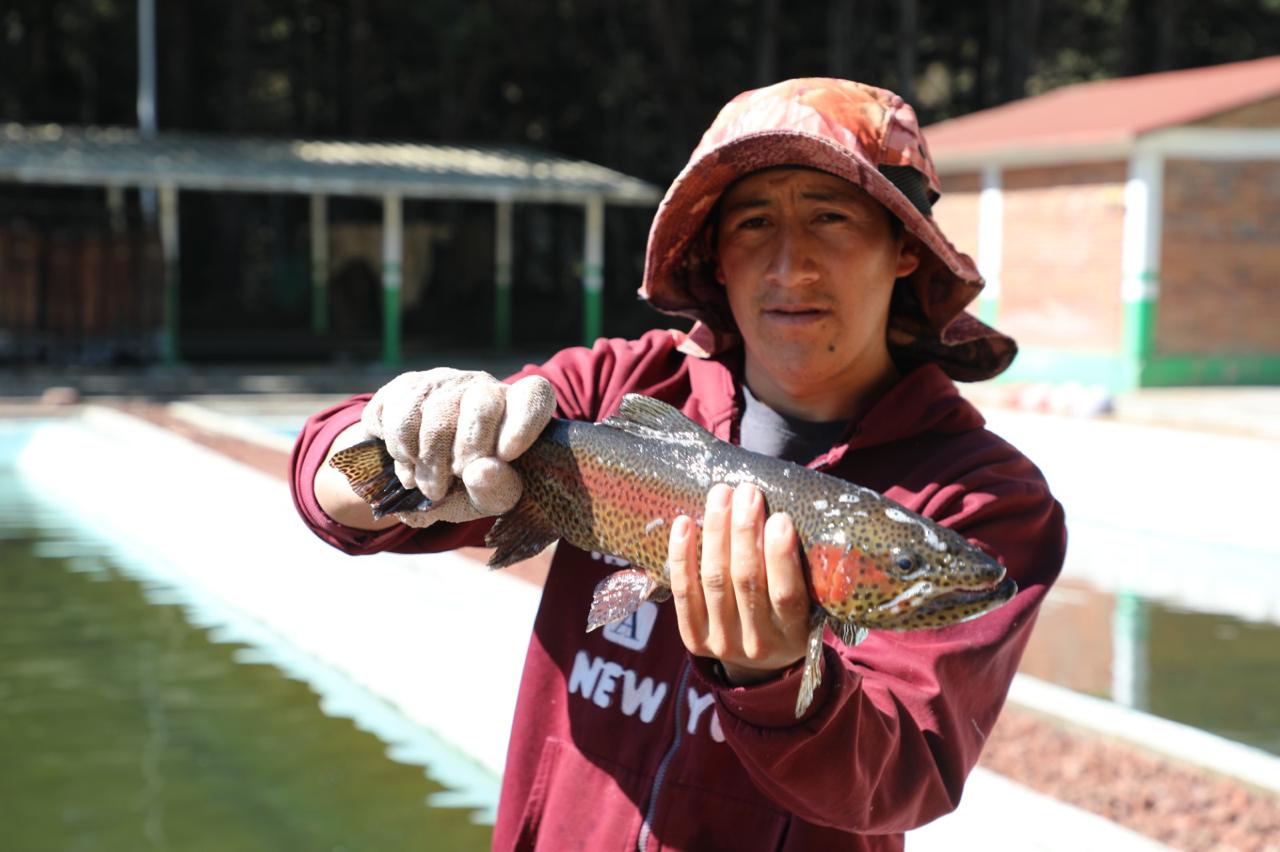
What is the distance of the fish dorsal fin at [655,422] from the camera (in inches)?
83.2

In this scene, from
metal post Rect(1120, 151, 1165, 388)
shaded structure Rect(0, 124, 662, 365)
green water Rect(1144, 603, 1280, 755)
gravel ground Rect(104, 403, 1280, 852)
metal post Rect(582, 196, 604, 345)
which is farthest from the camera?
metal post Rect(582, 196, 604, 345)

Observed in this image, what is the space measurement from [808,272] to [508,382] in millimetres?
544

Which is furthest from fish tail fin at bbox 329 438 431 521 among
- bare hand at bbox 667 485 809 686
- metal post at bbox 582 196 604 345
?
metal post at bbox 582 196 604 345

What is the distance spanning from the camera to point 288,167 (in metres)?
23.2

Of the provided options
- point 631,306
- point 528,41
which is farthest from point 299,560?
point 528,41

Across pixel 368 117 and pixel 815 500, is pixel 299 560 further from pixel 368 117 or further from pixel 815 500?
pixel 368 117

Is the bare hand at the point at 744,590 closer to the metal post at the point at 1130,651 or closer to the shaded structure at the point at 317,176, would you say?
the metal post at the point at 1130,651

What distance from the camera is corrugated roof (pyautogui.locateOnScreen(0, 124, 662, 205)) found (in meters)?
21.3

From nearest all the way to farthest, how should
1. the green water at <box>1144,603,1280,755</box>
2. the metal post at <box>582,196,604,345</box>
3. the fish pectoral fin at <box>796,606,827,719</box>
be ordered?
the fish pectoral fin at <box>796,606,827,719</box>
the green water at <box>1144,603,1280,755</box>
the metal post at <box>582,196,604,345</box>

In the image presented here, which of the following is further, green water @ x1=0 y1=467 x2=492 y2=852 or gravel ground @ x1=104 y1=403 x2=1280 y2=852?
green water @ x1=0 y1=467 x2=492 y2=852

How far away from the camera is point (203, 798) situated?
6293mm

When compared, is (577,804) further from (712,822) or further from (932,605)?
(932,605)

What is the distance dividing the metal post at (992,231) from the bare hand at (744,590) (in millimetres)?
20909

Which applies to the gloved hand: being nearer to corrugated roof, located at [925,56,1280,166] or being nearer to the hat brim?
the hat brim
